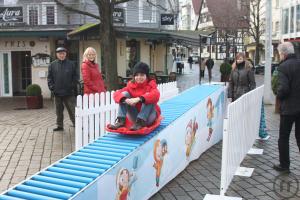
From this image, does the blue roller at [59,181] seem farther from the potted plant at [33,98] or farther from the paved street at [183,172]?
the potted plant at [33,98]

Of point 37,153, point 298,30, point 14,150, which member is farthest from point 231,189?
point 298,30

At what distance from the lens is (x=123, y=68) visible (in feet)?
75.5

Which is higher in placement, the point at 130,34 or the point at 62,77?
the point at 130,34

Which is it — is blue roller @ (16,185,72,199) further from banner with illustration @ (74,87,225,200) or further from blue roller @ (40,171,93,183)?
blue roller @ (40,171,93,183)

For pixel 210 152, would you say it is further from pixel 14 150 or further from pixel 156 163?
pixel 14 150

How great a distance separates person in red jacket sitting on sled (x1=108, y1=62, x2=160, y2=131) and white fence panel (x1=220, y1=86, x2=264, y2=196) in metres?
0.94

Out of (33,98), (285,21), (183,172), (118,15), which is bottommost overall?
(183,172)

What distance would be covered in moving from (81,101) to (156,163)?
67.1 inches

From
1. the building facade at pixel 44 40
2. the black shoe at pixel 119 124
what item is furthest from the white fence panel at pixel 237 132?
the building facade at pixel 44 40

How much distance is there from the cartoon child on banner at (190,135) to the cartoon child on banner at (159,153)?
1.07m

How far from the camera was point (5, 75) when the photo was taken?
21156 millimetres

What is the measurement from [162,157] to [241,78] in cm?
400

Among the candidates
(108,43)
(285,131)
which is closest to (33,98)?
(108,43)

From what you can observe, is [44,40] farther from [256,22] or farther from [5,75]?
[256,22]
